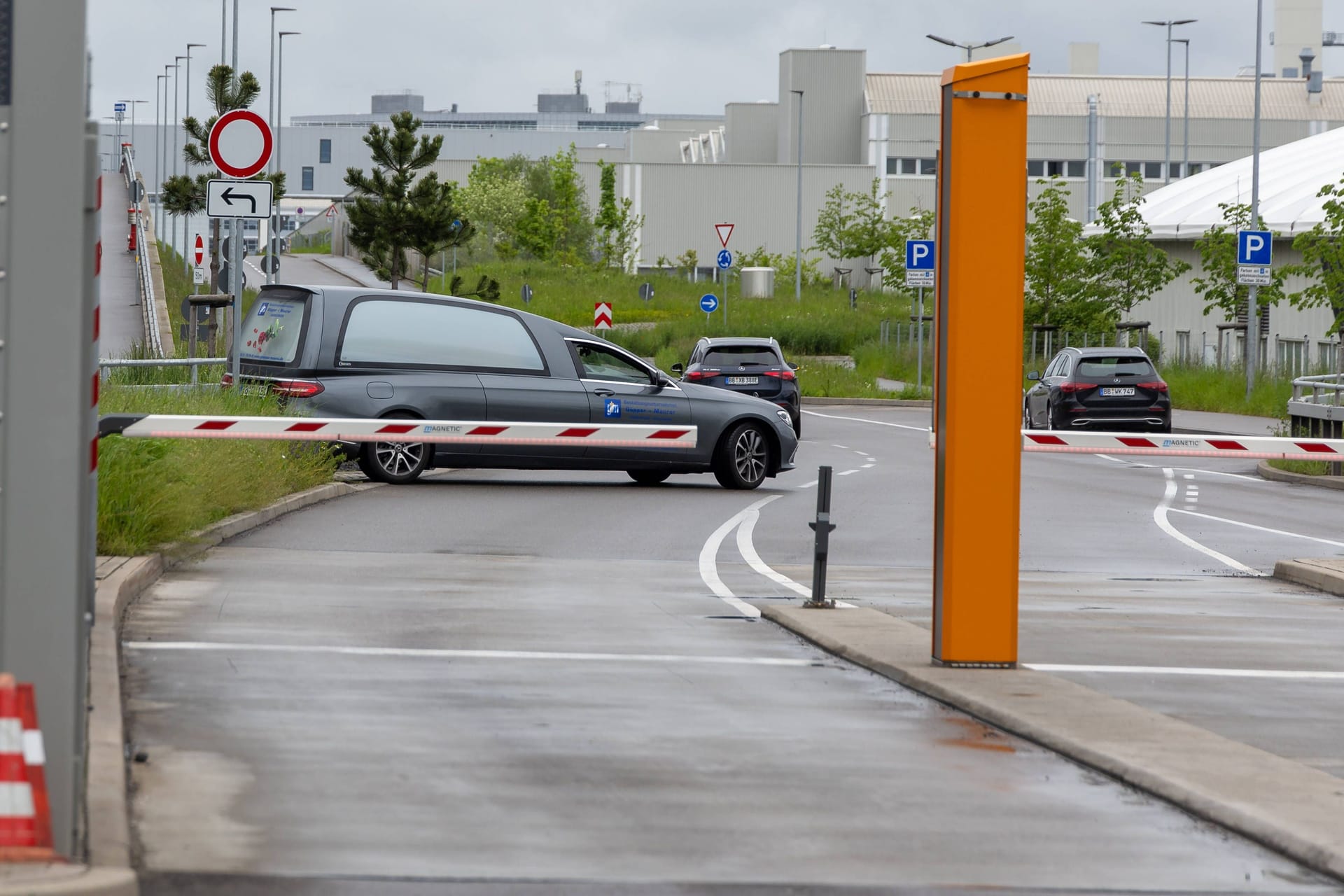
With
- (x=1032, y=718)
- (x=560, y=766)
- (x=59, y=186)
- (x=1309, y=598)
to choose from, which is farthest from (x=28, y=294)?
(x=1309, y=598)

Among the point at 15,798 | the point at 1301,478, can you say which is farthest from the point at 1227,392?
the point at 15,798

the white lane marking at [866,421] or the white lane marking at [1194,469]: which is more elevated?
the white lane marking at [866,421]

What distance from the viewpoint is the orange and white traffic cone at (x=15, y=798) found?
4457 mm

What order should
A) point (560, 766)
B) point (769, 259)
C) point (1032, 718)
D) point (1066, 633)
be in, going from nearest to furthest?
point (560, 766) < point (1032, 718) < point (1066, 633) < point (769, 259)

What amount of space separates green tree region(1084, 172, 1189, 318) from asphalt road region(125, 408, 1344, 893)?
36.0 m

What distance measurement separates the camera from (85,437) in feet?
15.6

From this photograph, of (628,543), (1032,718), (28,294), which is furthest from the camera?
(628,543)

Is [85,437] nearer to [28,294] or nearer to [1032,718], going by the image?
[28,294]

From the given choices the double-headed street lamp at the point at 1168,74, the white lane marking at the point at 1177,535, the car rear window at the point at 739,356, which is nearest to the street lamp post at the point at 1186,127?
the double-headed street lamp at the point at 1168,74

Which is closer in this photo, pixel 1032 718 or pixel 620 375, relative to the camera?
pixel 1032 718

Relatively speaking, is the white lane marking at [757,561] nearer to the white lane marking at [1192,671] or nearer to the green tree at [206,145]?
the white lane marking at [1192,671]

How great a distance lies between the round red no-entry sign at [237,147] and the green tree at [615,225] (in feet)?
231

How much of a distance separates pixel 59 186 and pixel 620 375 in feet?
48.8

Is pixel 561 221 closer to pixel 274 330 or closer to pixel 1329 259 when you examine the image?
pixel 1329 259
